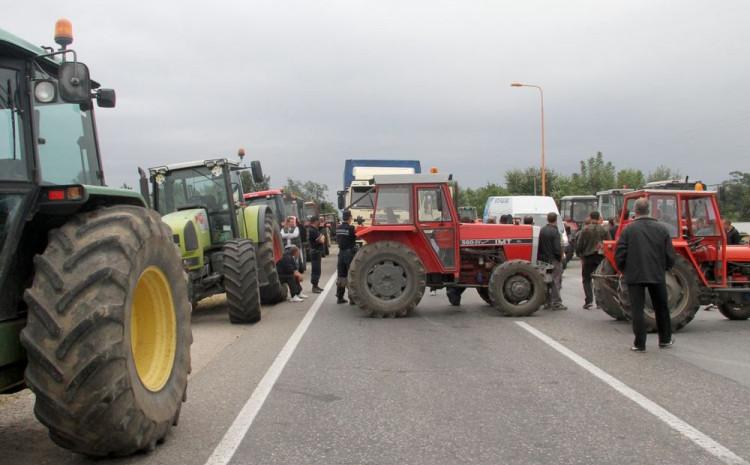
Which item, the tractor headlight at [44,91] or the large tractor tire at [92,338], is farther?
the tractor headlight at [44,91]

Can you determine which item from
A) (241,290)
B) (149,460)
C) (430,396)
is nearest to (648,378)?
(430,396)

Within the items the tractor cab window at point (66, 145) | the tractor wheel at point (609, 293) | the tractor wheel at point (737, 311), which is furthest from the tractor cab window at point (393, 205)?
the tractor cab window at point (66, 145)

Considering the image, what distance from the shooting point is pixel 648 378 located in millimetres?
6797

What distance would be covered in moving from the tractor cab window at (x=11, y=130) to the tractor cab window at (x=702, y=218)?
9.48 metres

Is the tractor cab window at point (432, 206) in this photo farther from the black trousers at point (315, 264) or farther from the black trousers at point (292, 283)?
the black trousers at point (315, 264)

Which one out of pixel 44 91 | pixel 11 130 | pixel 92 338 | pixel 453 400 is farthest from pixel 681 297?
pixel 11 130

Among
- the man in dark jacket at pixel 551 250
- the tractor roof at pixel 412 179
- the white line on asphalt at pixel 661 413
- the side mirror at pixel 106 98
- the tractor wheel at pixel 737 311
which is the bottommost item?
the tractor wheel at pixel 737 311

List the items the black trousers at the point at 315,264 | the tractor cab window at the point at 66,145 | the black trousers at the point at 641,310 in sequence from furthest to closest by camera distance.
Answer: the black trousers at the point at 315,264, the black trousers at the point at 641,310, the tractor cab window at the point at 66,145

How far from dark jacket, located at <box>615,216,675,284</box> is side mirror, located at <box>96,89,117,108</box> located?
239 inches

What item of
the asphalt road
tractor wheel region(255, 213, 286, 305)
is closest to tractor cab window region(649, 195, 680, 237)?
the asphalt road

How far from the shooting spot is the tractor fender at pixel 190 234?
10.8m

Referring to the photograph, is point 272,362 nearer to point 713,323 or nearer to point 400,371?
point 400,371

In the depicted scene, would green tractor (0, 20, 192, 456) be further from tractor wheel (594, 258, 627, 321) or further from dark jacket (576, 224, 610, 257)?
dark jacket (576, 224, 610, 257)

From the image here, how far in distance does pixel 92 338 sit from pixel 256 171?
8366 millimetres
